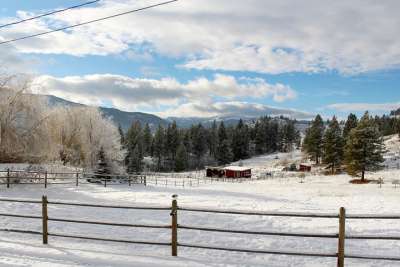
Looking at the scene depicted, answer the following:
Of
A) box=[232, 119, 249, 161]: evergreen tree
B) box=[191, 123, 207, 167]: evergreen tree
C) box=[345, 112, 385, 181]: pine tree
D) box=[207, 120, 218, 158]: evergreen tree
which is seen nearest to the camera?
box=[345, 112, 385, 181]: pine tree

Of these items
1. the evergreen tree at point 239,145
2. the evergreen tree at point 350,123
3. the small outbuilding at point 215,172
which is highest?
the evergreen tree at point 350,123

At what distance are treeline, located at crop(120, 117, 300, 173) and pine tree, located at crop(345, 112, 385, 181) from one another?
5737 cm

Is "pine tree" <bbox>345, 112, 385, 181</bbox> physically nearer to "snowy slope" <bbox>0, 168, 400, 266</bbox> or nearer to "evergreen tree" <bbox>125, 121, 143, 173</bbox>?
"snowy slope" <bbox>0, 168, 400, 266</bbox>

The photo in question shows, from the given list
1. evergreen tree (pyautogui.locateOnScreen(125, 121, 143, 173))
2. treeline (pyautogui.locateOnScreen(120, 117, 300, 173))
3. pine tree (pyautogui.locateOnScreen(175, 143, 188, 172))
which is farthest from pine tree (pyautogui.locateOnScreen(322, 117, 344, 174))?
evergreen tree (pyautogui.locateOnScreen(125, 121, 143, 173))

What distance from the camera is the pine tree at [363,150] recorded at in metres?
65.4

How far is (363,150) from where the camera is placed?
65562 mm

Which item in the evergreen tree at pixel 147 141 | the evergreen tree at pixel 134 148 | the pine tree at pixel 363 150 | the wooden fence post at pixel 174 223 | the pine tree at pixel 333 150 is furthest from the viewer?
the evergreen tree at pixel 147 141

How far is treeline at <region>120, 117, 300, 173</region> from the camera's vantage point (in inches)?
4988

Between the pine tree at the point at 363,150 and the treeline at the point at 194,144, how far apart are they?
57.4 metres

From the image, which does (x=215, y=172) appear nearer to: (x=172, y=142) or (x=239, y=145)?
(x=172, y=142)

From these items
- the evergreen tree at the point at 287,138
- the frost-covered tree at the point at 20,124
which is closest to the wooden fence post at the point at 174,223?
the frost-covered tree at the point at 20,124

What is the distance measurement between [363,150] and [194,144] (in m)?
78.5

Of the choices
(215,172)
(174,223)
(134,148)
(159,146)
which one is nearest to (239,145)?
(159,146)

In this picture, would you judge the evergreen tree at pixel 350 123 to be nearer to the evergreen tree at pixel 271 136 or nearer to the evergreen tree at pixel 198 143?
the evergreen tree at pixel 271 136
